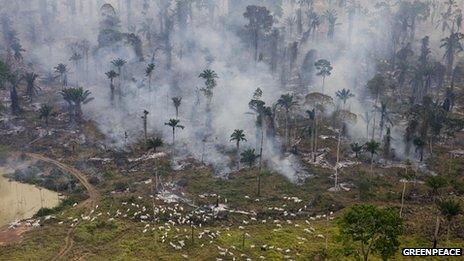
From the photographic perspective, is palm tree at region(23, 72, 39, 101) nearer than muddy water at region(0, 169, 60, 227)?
No

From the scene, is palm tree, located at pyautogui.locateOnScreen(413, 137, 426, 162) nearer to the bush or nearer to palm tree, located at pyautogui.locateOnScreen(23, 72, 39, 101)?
the bush

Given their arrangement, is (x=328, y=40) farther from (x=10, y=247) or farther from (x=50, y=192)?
(x=10, y=247)

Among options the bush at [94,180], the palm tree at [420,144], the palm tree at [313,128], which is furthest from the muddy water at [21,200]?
the palm tree at [420,144]

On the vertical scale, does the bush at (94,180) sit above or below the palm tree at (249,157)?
below

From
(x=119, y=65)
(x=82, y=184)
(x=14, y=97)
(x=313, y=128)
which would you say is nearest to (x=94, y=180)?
(x=82, y=184)

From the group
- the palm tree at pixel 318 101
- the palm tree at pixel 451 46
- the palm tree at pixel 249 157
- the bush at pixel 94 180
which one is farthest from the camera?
the palm tree at pixel 451 46

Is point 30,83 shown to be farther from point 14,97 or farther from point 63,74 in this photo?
point 63,74

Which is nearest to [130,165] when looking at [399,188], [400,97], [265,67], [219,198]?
[219,198]

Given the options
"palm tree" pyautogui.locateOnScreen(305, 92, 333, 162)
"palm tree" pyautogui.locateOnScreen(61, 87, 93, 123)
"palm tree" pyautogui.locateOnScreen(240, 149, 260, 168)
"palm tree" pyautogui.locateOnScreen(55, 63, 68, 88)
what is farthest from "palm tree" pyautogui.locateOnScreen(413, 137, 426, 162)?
"palm tree" pyautogui.locateOnScreen(55, 63, 68, 88)

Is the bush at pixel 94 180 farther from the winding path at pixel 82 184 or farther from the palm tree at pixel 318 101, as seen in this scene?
the palm tree at pixel 318 101
